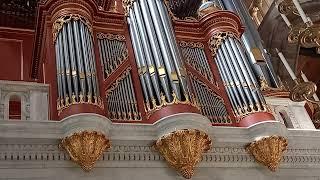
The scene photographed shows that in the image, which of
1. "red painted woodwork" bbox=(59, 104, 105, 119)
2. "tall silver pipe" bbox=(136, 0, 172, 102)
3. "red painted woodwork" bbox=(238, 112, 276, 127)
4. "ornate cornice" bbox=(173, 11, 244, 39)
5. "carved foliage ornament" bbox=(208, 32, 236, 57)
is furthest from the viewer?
"ornate cornice" bbox=(173, 11, 244, 39)

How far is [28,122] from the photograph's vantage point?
6.07 meters

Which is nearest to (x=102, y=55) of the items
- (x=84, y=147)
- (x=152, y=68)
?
(x=152, y=68)

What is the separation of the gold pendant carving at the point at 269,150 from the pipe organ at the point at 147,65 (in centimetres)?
31

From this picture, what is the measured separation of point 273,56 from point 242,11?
2.64 m

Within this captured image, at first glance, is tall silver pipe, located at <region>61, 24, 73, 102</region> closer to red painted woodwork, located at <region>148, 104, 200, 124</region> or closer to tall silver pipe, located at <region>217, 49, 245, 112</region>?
red painted woodwork, located at <region>148, 104, 200, 124</region>

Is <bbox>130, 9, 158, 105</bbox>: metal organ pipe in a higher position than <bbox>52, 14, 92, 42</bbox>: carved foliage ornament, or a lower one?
lower

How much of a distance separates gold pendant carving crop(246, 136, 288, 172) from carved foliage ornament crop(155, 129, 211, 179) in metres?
0.82

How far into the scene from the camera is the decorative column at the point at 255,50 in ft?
27.5

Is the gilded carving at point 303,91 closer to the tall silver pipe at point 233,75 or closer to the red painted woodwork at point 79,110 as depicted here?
the tall silver pipe at point 233,75

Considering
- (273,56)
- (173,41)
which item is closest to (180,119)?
(173,41)

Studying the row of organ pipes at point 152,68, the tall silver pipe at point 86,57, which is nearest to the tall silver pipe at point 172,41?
the row of organ pipes at point 152,68

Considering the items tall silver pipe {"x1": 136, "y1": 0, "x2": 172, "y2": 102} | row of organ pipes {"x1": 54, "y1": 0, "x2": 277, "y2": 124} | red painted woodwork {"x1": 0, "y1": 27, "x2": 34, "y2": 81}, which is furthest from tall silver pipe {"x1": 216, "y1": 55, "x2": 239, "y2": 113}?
red painted woodwork {"x1": 0, "y1": 27, "x2": 34, "y2": 81}

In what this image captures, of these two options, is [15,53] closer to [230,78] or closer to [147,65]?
[147,65]

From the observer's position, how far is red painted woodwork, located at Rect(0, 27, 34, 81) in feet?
31.6
